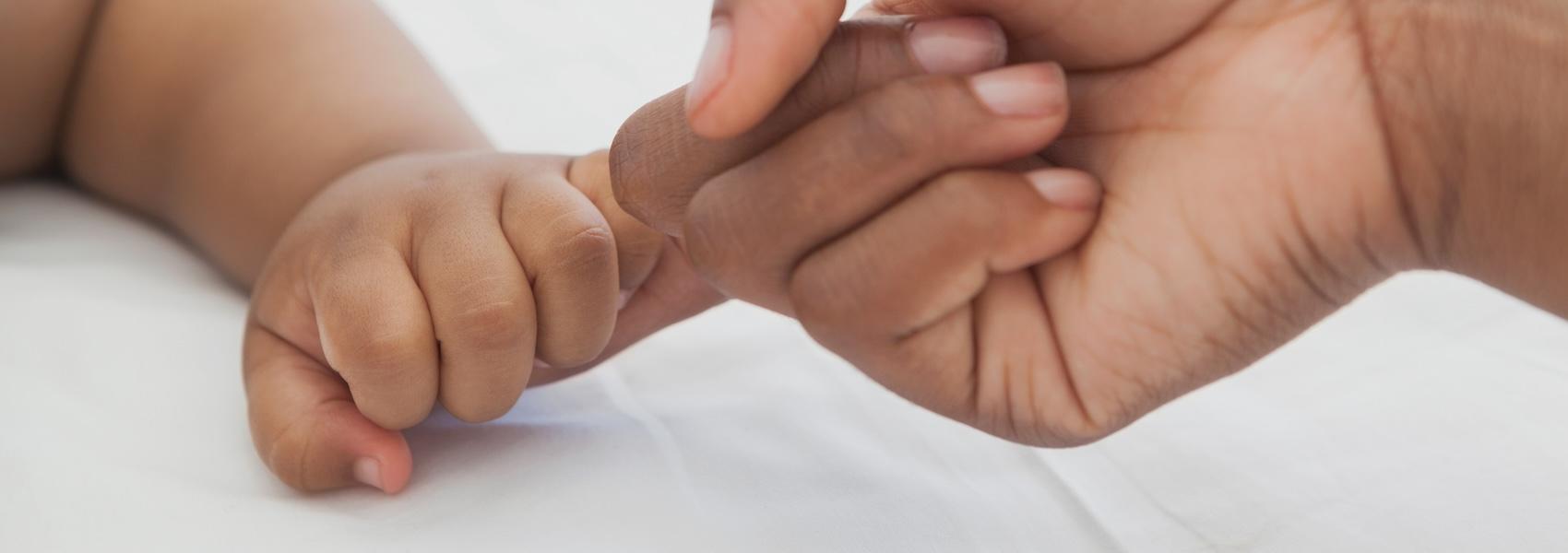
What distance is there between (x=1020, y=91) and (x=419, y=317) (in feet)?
1.11

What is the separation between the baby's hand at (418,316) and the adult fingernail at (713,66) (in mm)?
188

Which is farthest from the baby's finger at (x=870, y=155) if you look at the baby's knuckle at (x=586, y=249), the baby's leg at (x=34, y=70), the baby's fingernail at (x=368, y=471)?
the baby's leg at (x=34, y=70)

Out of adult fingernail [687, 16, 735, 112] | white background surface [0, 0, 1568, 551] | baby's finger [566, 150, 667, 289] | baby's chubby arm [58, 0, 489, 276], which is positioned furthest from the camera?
baby's chubby arm [58, 0, 489, 276]

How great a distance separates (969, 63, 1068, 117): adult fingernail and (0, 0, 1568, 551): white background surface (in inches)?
8.8

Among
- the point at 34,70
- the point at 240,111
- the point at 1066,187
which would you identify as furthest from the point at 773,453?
the point at 34,70

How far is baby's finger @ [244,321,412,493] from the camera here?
0.64m

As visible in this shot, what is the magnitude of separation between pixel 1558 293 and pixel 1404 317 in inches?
13.3

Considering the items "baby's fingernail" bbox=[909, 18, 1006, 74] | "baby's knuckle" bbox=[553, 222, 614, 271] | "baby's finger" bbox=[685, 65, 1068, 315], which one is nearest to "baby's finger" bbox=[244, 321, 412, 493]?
"baby's knuckle" bbox=[553, 222, 614, 271]

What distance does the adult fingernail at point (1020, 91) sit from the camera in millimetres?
476

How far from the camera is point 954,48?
1.66ft

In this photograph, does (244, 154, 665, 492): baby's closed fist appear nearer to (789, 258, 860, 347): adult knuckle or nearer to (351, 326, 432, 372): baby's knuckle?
(351, 326, 432, 372): baby's knuckle

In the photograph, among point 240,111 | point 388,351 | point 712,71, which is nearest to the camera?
point 712,71

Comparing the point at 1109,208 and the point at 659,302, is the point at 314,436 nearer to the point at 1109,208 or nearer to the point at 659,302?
the point at 659,302

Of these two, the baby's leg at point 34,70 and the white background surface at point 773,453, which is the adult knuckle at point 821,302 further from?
the baby's leg at point 34,70
